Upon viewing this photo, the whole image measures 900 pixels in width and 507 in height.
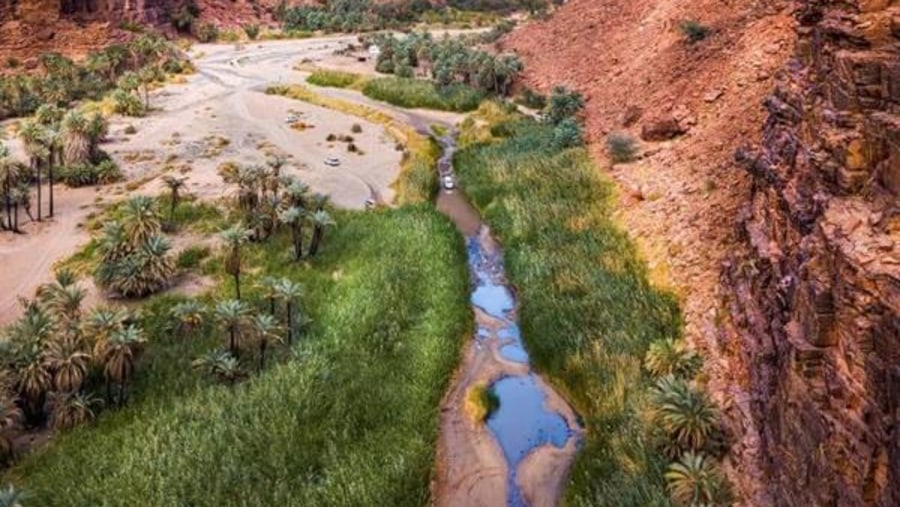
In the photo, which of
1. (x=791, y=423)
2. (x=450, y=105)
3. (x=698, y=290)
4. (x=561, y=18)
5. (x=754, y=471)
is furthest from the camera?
(x=561, y=18)

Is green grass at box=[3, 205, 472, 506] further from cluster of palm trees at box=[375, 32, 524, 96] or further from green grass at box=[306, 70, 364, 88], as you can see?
green grass at box=[306, 70, 364, 88]

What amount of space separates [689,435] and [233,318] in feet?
55.0

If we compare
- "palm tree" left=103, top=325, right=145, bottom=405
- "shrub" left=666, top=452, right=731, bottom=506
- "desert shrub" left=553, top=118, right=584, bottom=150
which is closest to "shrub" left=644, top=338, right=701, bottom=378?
"shrub" left=666, top=452, right=731, bottom=506

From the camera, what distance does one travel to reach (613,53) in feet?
212

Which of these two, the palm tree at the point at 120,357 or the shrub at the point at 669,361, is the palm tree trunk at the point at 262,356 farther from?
the shrub at the point at 669,361

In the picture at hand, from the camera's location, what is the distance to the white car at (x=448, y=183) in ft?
172

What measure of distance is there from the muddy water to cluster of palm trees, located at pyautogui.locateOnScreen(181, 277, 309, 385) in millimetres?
8156

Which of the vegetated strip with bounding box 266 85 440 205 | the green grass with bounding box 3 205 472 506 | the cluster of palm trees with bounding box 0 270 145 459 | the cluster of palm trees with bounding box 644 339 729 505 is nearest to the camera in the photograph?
the cluster of palm trees with bounding box 644 339 729 505

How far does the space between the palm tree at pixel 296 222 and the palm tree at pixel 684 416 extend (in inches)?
860

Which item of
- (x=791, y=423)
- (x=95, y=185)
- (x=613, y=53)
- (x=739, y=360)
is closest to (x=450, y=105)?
(x=613, y=53)

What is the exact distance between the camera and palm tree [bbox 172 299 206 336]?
3105 cm

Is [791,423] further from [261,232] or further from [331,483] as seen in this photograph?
[261,232]

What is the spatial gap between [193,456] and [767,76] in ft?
111

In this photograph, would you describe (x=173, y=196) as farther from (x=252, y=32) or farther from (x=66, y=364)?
(x=252, y=32)
